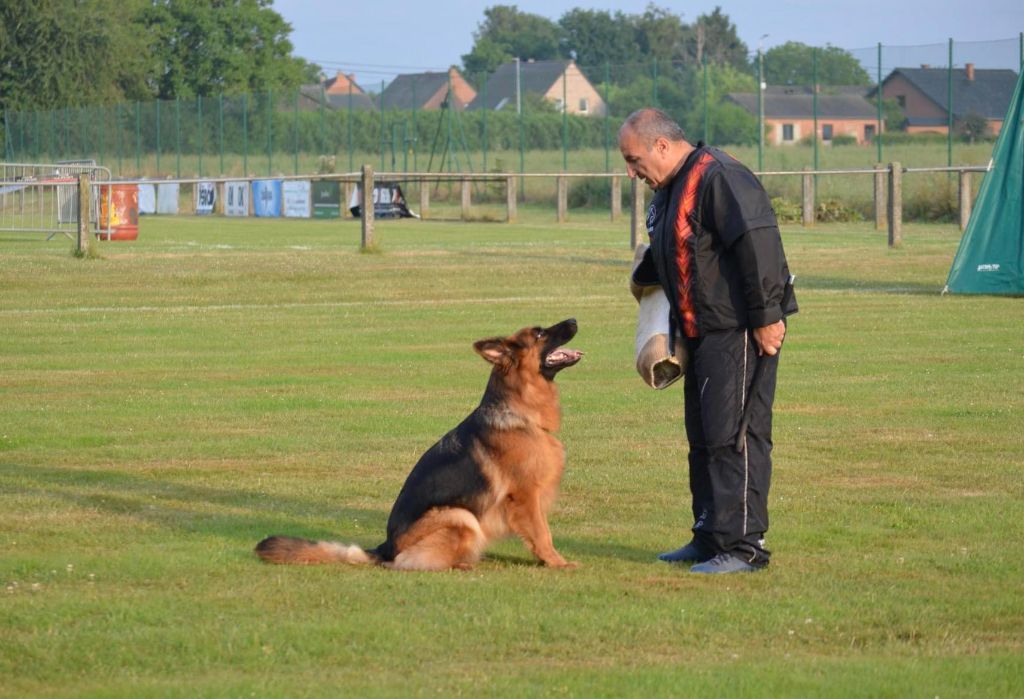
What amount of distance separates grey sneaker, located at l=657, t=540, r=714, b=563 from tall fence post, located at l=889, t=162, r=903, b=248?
20813 mm

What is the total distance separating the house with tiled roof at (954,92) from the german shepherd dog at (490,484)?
3664 cm

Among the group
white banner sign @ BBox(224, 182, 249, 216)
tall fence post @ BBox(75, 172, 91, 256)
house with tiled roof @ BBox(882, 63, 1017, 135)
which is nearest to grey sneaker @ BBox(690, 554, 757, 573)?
tall fence post @ BBox(75, 172, 91, 256)

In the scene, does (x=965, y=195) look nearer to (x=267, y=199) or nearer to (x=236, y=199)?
(x=267, y=199)

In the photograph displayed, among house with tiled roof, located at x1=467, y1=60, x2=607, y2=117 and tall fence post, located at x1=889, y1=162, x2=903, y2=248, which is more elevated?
house with tiled roof, located at x1=467, y1=60, x2=607, y2=117

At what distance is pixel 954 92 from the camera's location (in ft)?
137

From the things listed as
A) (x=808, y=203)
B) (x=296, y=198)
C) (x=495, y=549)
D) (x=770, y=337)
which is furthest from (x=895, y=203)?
(x=296, y=198)

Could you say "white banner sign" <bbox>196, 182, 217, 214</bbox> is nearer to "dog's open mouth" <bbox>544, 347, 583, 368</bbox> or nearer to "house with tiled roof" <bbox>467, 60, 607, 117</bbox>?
"house with tiled roof" <bbox>467, 60, 607, 117</bbox>

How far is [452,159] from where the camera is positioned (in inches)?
2186

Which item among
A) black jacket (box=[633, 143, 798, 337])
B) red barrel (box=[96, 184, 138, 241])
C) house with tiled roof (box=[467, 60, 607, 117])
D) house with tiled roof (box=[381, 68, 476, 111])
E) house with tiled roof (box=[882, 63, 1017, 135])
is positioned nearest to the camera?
black jacket (box=[633, 143, 798, 337])

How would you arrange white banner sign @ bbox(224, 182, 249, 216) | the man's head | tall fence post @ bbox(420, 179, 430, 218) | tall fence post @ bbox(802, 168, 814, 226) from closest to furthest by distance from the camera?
the man's head, tall fence post @ bbox(802, 168, 814, 226), tall fence post @ bbox(420, 179, 430, 218), white banner sign @ bbox(224, 182, 249, 216)

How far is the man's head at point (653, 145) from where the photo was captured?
21.1 ft

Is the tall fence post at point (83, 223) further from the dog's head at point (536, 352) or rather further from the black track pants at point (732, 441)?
the black track pants at point (732, 441)

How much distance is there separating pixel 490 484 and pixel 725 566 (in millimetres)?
1107

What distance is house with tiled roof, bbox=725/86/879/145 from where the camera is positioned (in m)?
46.8
